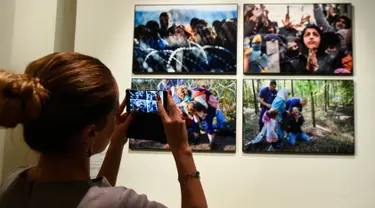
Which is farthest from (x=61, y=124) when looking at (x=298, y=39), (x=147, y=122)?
(x=298, y=39)

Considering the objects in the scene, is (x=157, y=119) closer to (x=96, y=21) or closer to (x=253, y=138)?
(x=253, y=138)

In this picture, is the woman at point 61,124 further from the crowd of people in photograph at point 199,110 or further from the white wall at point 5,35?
the white wall at point 5,35

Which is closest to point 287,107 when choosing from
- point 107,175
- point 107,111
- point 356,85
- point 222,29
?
point 356,85

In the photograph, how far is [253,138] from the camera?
179cm

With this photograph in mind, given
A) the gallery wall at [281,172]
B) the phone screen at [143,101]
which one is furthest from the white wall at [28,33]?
the phone screen at [143,101]

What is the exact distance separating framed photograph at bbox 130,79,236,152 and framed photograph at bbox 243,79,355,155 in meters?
0.08

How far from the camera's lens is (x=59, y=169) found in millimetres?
753

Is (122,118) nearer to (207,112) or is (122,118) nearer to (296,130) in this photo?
(207,112)

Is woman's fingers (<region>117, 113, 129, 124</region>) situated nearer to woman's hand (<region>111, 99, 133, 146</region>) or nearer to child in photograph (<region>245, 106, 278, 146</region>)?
woman's hand (<region>111, 99, 133, 146</region>)

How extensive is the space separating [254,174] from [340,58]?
0.70 m

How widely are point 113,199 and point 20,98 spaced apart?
0.88 ft

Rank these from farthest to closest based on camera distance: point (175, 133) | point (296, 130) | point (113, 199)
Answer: point (296, 130) → point (175, 133) → point (113, 199)

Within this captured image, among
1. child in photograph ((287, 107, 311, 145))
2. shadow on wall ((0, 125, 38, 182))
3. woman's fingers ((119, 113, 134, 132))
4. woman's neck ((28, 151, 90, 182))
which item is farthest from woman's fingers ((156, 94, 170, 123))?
shadow on wall ((0, 125, 38, 182))

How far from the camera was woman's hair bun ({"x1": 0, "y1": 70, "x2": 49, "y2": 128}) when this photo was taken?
0.71 m
